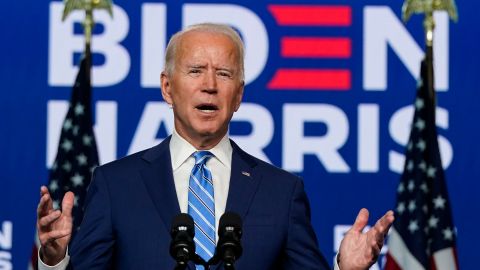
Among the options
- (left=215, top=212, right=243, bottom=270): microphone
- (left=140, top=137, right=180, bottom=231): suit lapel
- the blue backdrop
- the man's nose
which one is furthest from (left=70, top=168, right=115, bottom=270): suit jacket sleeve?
the blue backdrop

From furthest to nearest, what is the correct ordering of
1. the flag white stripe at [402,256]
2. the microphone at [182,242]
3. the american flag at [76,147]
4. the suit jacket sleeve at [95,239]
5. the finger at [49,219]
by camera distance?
the american flag at [76,147] < the flag white stripe at [402,256] < the suit jacket sleeve at [95,239] < the finger at [49,219] < the microphone at [182,242]

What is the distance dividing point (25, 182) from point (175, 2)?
1201 mm

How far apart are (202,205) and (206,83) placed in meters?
0.30

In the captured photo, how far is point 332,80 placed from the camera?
642 cm

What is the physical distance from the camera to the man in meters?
3.01

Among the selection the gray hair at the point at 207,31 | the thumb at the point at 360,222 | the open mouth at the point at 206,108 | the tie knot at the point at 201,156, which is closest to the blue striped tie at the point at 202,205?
the tie knot at the point at 201,156

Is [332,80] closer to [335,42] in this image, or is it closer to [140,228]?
[335,42]

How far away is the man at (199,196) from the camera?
3006 millimetres

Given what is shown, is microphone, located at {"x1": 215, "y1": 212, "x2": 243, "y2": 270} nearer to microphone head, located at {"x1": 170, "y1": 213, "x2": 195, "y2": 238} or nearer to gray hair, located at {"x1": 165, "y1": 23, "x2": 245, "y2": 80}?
microphone head, located at {"x1": 170, "y1": 213, "x2": 195, "y2": 238}

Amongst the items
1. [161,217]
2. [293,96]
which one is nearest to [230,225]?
[161,217]

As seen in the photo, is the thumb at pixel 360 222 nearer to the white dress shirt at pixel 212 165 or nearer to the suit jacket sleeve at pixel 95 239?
the white dress shirt at pixel 212 165

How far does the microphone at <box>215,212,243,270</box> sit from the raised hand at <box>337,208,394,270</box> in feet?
1.66

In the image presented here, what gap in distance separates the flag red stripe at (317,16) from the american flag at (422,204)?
541 mm

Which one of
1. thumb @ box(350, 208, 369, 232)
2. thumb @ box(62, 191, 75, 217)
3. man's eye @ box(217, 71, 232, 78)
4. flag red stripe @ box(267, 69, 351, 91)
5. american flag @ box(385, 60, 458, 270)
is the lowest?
american flag @ box(385, 60, 458, 270)
